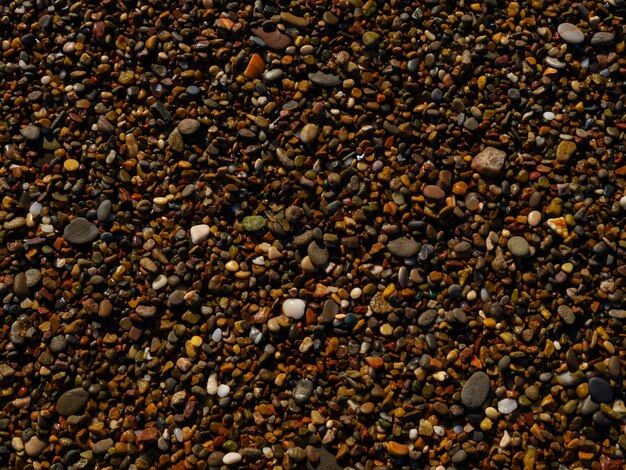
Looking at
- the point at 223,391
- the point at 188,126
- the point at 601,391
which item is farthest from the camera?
the point at 188,126

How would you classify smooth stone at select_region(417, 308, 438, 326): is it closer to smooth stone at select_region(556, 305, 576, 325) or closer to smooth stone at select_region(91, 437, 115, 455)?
smooth stone at select_region(556, 305, 576, 325)

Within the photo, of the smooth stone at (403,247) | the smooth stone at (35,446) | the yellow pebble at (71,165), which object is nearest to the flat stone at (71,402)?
the smooth stone at (35,446)

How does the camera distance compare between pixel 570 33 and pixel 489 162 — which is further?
pixel 570 33

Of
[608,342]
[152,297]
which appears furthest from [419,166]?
[152,297]

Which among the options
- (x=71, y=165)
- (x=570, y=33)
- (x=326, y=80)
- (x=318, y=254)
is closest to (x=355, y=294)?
(x=318, y=254)

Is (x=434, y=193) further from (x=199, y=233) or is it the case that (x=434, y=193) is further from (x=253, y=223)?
(x=199, y=233)

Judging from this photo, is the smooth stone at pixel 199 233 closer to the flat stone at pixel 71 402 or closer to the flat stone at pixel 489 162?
the flat stone at pixel 71 402
